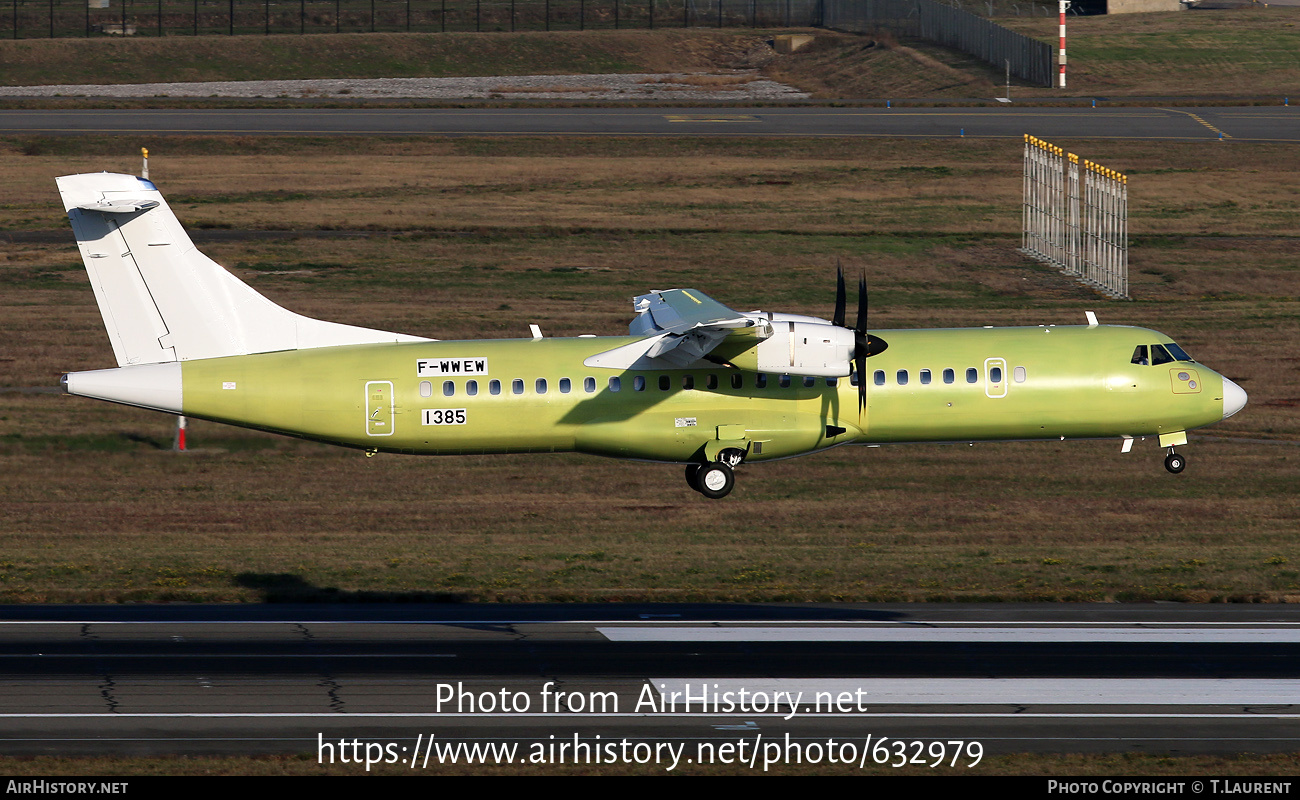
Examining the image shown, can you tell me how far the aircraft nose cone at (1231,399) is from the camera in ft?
136

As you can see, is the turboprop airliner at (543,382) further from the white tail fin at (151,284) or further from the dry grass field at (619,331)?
the dry grass field at (619,331)

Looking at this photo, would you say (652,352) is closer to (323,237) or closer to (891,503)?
(891,503)

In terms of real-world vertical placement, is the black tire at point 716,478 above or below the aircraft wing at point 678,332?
below

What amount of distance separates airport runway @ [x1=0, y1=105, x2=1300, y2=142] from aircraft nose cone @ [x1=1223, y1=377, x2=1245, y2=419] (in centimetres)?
5146

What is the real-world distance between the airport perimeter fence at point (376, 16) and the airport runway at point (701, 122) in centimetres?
3787

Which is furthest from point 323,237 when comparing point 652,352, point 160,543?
point 652,352

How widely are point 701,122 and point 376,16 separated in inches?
2267

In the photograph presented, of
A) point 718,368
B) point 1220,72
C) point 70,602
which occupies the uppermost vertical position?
point 1220,72

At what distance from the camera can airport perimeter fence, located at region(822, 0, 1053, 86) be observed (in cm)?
11025

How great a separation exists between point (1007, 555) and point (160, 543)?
25582 mm

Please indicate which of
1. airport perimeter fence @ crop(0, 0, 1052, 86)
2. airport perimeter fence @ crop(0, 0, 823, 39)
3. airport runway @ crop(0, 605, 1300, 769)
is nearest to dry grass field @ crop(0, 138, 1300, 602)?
airport runway @ crop(0, 605, 1300, 769)

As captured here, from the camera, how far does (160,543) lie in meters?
47.0

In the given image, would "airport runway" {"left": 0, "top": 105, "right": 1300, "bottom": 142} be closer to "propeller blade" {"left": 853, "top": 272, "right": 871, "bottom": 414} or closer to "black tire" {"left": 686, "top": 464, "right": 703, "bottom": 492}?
"black tire" {"left": 686, "top": 464, "right": 703, "bottom": 492}

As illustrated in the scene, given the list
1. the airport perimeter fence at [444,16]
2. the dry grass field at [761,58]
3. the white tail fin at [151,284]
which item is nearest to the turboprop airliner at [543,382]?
the white tail fin at [151,284]
